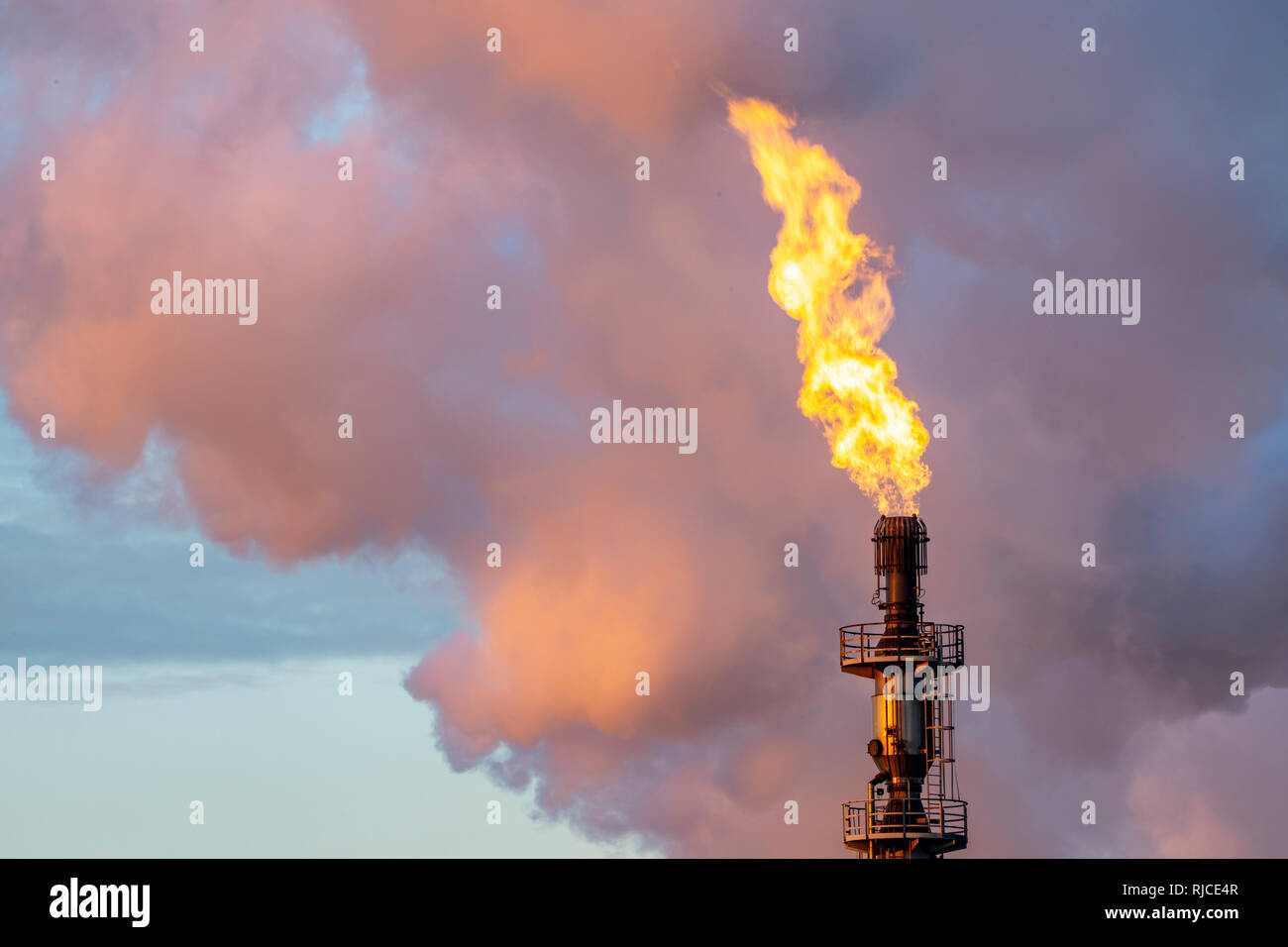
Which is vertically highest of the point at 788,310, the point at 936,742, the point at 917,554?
the point at 788,310
